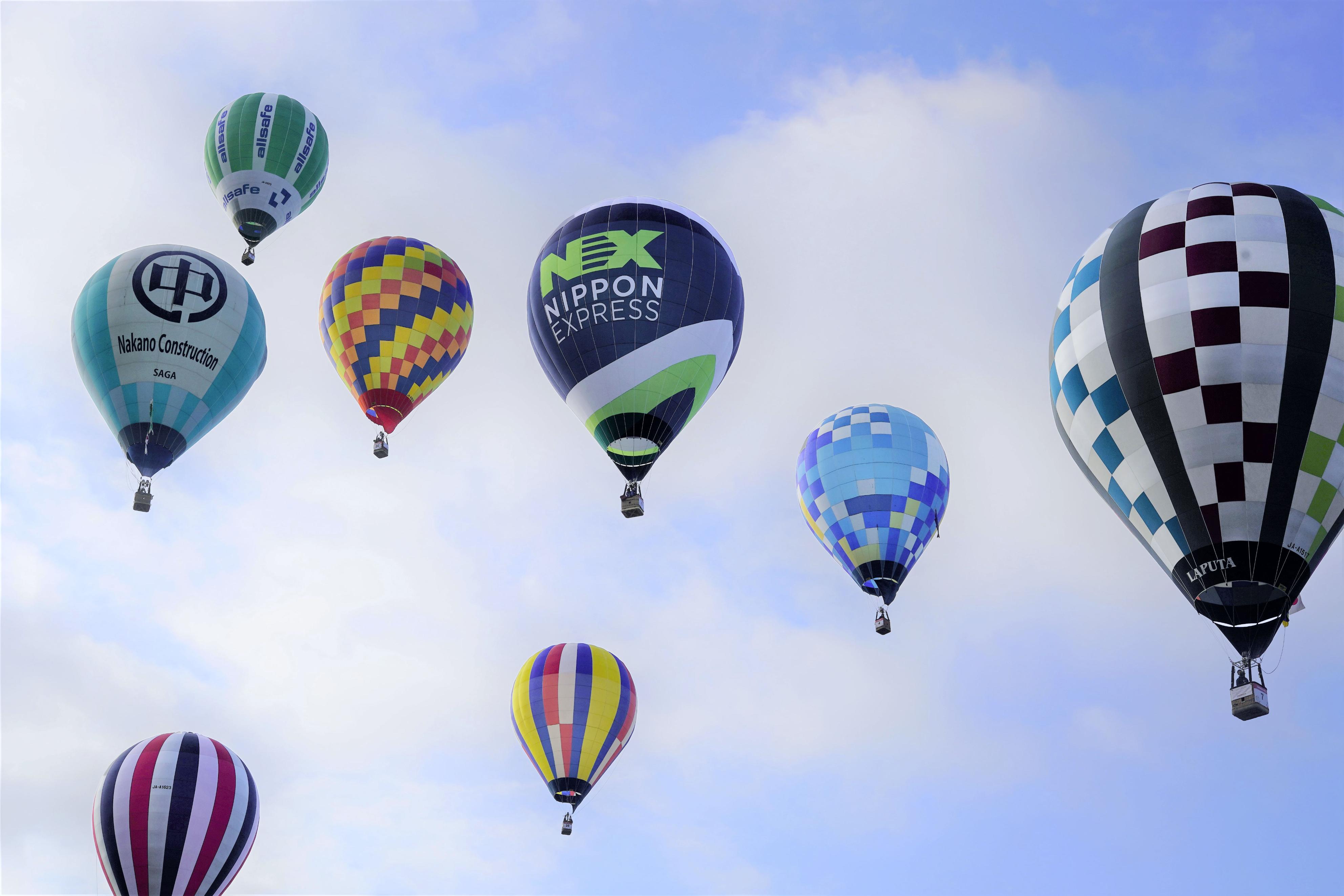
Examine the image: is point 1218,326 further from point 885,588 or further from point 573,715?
point 573,715

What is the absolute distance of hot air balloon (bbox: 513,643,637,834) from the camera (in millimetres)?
23969

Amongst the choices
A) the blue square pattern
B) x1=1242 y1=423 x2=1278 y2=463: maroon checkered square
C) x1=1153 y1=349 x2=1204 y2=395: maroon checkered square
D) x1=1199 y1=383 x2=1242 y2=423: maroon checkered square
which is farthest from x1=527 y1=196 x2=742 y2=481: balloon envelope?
x1=1242 y1=423 x2=1278 y2=463: maroon checkered square

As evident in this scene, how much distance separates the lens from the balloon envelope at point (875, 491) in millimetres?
23531

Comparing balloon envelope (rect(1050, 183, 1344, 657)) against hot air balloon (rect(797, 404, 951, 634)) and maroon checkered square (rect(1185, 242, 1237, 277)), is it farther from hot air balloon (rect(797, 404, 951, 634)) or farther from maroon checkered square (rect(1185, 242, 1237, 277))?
hot air balloon (rect(797, 404, 951, 634))

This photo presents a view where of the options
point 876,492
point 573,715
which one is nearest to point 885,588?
point 876,492

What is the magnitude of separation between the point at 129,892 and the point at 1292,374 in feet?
56.9

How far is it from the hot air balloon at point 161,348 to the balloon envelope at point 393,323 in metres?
2.46

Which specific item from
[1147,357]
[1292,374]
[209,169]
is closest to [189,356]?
[209,169]

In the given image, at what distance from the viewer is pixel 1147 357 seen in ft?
52.2

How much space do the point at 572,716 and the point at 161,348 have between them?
29.4ft

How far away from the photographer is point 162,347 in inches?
812

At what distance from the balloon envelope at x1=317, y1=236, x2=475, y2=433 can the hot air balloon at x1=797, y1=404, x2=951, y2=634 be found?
261 inches

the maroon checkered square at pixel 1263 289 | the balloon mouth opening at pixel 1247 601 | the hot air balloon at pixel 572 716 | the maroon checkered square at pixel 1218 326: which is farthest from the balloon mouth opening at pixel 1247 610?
the hot air balloon at pixel 572 716

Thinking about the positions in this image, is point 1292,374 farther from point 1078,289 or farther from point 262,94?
point 262,94
